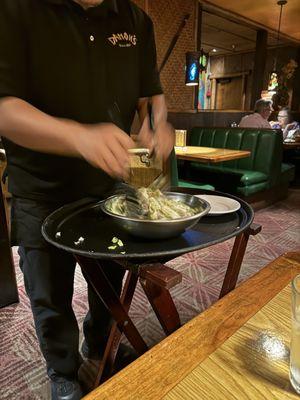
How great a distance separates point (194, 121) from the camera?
5.92 meters

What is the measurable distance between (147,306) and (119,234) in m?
1.44

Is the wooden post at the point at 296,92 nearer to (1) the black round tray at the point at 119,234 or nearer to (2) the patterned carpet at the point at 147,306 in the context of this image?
(2) the patterned carpet at the point at 147,306

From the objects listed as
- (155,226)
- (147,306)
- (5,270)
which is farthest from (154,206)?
(5,270)

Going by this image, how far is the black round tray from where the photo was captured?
31.8 inches

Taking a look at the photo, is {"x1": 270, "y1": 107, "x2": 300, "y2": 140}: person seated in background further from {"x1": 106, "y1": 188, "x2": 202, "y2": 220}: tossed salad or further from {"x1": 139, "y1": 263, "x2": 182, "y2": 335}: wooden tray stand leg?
{"x1": 139, "y1": 263, "x2": 182, "y2": 335}: wooden tray stand leg

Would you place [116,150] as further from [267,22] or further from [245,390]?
[267,22]

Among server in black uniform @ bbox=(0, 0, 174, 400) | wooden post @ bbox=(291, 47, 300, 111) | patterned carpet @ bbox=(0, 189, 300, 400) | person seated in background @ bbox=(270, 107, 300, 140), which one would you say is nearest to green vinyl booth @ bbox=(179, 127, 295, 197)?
patterned carpet @ bbox=(0, 189, 300, 400)

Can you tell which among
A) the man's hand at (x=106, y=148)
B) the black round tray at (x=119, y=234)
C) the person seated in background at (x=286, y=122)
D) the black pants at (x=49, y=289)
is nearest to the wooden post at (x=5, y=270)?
the black pants at (x=49, y=289)

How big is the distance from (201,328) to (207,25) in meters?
8.44

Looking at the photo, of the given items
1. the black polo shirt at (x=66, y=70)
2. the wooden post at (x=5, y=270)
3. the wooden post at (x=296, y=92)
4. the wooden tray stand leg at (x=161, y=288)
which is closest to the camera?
the wooden tray stand leg at (x=161, y=288)

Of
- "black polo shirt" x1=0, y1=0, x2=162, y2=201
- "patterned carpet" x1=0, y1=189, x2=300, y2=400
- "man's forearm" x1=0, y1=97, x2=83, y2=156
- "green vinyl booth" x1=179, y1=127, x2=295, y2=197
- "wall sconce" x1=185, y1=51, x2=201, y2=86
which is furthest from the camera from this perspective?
"wall sconce" x1=185, y1=51, x2=201, y2=86

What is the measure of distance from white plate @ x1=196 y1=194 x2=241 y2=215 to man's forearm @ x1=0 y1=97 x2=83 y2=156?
19.3 inches

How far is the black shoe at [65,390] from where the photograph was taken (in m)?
1.38

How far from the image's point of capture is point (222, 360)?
1.93ft
